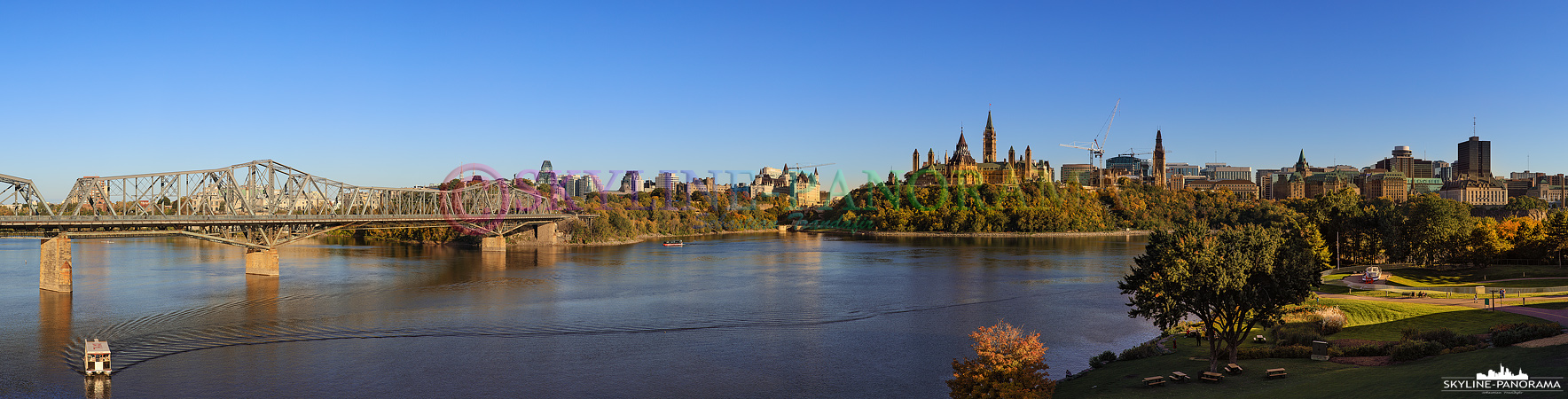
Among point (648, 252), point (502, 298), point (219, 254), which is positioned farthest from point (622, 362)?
point (219, 254)

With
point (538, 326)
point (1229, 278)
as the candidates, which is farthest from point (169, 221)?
point (1229, 278)

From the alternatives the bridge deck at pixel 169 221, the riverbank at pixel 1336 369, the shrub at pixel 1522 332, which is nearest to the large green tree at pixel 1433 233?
the riverbank at pixel 1336 369

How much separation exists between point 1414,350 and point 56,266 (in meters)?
58.6

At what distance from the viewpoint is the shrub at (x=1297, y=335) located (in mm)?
26141

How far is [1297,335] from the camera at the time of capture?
87.9 ft

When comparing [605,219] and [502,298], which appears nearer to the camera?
[502,298]

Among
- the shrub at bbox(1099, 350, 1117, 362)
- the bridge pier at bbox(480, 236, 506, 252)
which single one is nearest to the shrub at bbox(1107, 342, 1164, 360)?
the shrub at bbox(1099, 350, 1117, 362)

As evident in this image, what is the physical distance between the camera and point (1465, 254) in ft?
174

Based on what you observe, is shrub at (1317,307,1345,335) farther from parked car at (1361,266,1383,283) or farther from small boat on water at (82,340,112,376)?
small boat on water at (82,340,112,376)

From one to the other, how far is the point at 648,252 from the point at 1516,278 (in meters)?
68.0

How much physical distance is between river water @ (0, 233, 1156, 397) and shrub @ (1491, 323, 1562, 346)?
33.8ft

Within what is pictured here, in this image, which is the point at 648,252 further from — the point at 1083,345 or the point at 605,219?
the point at 1083,345

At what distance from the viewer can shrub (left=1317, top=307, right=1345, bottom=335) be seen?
94.0 feet

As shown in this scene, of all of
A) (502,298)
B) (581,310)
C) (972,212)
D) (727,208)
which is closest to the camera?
(581,310)
